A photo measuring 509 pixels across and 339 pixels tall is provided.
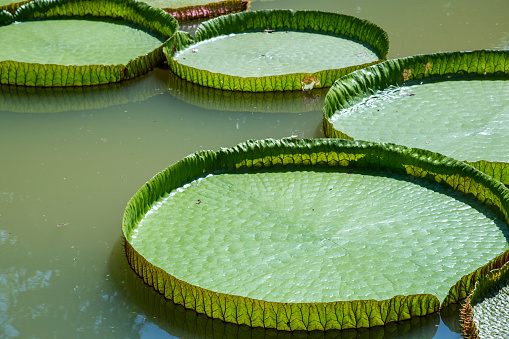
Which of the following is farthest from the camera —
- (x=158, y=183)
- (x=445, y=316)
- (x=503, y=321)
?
(x=158, y=183)

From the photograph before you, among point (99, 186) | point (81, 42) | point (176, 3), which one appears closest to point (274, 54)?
point (81, 42)

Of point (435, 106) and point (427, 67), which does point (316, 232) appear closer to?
point (435, 106)

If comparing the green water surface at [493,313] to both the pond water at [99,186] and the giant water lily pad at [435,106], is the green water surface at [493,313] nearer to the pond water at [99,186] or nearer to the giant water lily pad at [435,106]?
the pond water at [99,186]

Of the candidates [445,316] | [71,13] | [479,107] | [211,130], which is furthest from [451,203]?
[71,13]

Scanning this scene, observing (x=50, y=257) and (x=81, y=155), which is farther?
(x=81, y=155)

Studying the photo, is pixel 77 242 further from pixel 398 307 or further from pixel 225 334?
pixel 398 307

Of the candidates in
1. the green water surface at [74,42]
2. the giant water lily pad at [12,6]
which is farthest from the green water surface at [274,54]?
the giant water lily pad at [12,6]

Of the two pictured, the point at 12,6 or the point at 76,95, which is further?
the point at 12,6
